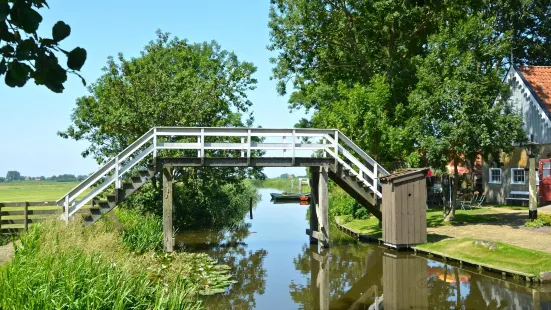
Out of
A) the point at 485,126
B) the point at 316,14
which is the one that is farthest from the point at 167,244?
the point at 316,14

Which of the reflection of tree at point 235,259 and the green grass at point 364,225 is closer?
the reflection of tree at point 235,259

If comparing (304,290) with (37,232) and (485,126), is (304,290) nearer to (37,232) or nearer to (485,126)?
(37,232)

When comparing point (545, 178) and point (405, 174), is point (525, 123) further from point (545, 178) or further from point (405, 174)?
point (405, 174)

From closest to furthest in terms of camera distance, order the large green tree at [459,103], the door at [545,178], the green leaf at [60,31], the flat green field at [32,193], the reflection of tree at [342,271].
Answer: the green leaf at [60,31] < the reflection of tree at [342,271] < the large green tree at [459,103] < the door at [545,178] < the flat green field at [32,193]

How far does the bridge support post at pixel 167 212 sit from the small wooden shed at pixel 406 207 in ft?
25.0

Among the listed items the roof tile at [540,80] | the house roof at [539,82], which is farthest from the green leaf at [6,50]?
the roof tile at [540,80]

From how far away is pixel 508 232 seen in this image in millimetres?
18703

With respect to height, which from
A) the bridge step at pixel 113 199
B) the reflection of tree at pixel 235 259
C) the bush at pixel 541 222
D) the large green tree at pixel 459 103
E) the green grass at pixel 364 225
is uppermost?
the large green tree at pixel 459 103

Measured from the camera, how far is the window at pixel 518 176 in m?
29.1

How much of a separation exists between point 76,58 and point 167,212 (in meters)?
15.4

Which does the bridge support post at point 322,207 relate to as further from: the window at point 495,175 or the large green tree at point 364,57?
the window at point 495,175

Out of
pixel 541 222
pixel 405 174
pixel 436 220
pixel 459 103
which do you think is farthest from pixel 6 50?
pixel 436 220

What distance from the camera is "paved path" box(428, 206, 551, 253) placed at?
53.6 ft

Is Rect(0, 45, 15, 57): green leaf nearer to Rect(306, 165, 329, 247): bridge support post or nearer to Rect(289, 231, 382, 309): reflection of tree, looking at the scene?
Rect(289, 231, 382, 309): reflection of tree
